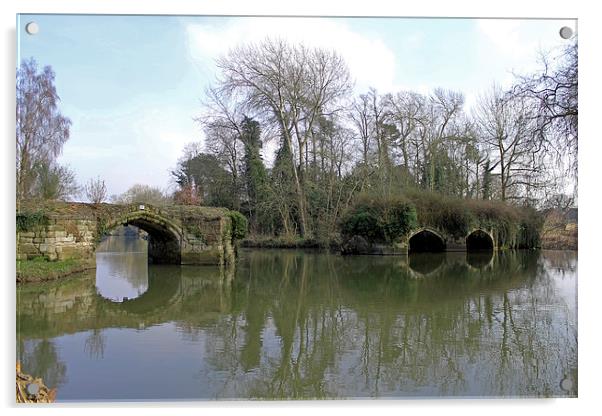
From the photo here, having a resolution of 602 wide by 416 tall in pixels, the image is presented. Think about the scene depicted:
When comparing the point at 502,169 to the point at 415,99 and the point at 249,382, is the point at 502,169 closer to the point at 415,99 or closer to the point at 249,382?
the point at 415,99

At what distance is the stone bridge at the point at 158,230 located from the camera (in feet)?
38.5

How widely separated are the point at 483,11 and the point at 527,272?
6597 millimetres

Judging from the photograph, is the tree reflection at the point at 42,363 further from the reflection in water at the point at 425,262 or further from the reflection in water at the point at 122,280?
the reflection in water at the point at 425,262

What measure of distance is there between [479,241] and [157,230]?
903 centimetres

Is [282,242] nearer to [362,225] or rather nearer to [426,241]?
[362,225]

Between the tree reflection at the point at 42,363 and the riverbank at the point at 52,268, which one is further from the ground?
the riverbank at the point at 52,268

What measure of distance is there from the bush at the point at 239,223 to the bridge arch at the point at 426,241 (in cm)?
582

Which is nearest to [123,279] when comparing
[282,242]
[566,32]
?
[282,242]

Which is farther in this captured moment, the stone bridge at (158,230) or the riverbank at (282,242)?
the riverbank at (282,242)

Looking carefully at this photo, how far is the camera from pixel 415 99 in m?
8.38

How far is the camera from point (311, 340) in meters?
5.38

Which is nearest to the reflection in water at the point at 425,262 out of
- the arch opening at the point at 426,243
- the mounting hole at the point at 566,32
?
the arch opening at the point at 426,243

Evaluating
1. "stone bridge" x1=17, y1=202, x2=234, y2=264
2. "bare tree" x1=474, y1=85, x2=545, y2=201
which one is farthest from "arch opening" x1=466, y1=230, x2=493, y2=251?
"stone bridge" x1=17, y1=202, x2=234, y2=264

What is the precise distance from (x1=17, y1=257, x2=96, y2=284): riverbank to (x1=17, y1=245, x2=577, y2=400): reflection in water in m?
0.42
